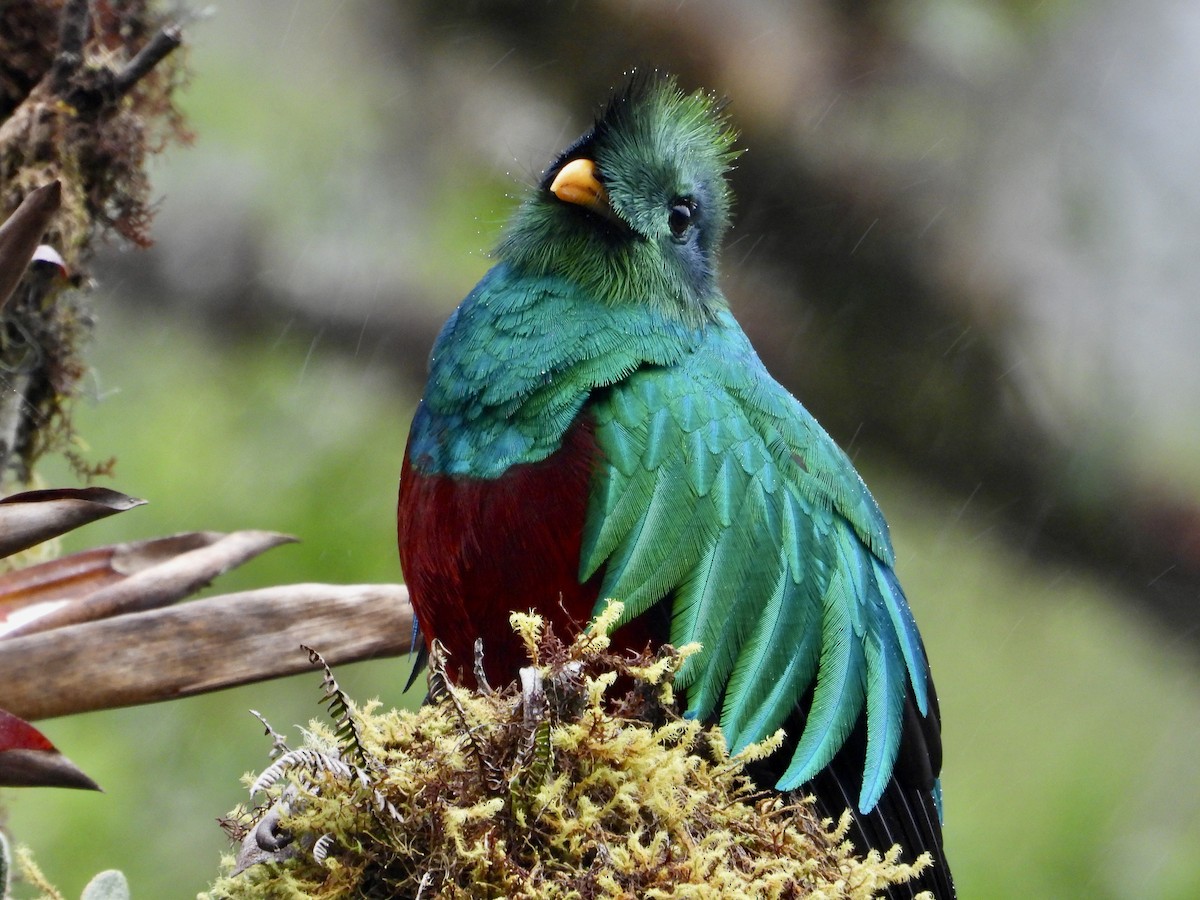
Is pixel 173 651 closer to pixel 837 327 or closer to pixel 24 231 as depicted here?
pixel 24 231

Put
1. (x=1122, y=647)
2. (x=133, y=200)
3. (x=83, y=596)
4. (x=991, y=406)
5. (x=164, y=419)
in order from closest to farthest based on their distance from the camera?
(x=83, y=596) < (x=133, y=200) < (x=991, y=406) < (x=1122, y=647) < (x=164, y=419)

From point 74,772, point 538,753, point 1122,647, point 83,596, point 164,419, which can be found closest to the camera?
point 538,753

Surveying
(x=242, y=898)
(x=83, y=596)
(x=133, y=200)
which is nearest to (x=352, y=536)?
(x=133, y=200)

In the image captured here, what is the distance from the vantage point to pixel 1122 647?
4.64 m

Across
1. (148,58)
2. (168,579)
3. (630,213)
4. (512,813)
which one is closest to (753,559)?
(630,213)

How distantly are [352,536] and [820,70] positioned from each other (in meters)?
2.39

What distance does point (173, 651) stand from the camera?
97.6 inches

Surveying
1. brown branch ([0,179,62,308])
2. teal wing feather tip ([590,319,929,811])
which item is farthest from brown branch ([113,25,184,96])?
teal wing feather tip ([590,319,929,811])

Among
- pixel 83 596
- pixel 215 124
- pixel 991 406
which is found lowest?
pixel 83 596

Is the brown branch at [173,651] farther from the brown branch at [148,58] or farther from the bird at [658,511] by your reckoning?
the brown branch at [148,58]

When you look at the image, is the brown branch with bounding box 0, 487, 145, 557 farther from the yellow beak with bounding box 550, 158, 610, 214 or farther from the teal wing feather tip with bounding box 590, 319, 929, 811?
the yellow beak with bounding box 550, 158, 610, 214

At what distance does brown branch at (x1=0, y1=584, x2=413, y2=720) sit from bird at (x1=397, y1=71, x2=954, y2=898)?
353 millimetres

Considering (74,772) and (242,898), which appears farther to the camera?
(74,772)

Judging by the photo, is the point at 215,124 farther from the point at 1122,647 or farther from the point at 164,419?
the point at 1122,647
